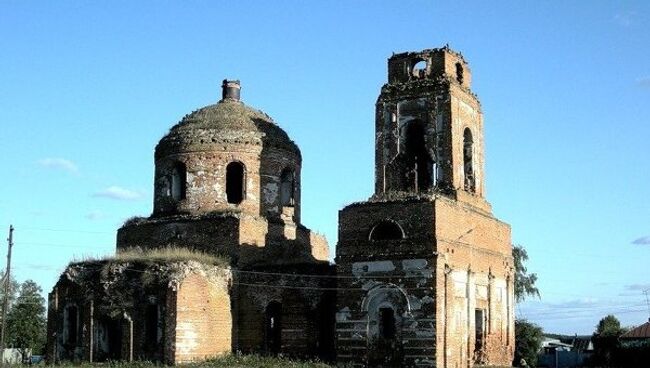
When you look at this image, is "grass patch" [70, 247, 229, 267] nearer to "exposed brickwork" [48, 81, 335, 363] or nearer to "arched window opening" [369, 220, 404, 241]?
"exposed brickwork" [48, 81, 335, 363]

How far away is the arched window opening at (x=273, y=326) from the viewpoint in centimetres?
2389

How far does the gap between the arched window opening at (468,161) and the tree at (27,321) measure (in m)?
28.9

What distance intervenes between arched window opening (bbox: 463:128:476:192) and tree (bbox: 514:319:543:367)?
29.0 ft

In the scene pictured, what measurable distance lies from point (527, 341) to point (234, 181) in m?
12.9

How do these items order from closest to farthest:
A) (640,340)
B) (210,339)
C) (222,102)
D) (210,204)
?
(210,339) < (210,204) < (222,102) < (640,340)

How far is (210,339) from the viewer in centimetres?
2319

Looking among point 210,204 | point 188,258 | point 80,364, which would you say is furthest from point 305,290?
point 80,364

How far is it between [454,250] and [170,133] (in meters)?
11.2

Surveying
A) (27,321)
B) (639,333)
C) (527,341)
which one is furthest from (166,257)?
(27,321)

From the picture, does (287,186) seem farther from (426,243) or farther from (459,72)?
(426,243)

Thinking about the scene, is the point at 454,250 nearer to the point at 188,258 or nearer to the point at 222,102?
the point at 188,258

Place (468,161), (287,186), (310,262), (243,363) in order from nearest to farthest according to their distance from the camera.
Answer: (243,363), (310,262), (468,161), (287,186)

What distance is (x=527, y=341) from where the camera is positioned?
31.3 m

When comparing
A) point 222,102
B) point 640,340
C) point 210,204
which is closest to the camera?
point 210,204
